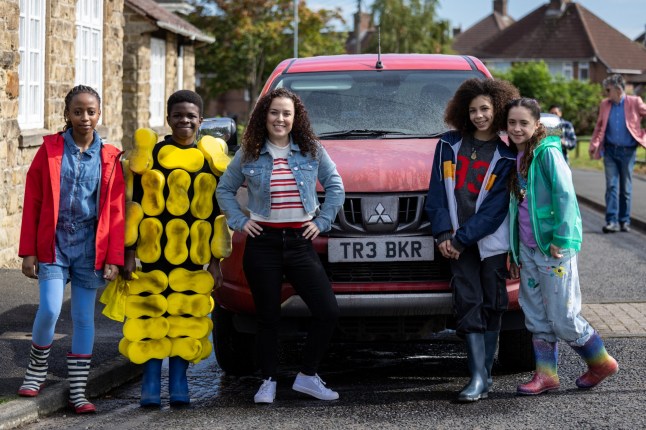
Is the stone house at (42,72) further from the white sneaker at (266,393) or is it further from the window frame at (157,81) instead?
the window frame at (157,81)

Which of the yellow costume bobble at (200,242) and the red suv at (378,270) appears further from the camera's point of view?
the red suv at (378,270)

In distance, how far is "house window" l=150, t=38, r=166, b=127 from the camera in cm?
2608

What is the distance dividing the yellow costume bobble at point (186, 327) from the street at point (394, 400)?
402 mm

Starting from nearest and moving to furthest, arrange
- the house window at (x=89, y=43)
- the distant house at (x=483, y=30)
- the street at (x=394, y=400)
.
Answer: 1. the street at (x=394, y=400)
2. the house window at (x=89, y=43)
3. the distant house at (x=483, y=30)

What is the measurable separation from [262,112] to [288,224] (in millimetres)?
627

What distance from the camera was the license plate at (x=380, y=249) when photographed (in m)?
6.56

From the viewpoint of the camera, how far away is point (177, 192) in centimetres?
637

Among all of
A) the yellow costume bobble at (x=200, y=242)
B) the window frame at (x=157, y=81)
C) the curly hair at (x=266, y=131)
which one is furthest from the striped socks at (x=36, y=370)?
the window frame at (x=157, y=81)

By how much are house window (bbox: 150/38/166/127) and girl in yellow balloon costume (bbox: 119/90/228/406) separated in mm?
19494

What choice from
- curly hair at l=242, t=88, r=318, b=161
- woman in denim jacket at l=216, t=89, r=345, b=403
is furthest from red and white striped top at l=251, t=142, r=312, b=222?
curly hair at l=242, t=88, r=318, b=161

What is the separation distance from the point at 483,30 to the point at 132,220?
344 feet

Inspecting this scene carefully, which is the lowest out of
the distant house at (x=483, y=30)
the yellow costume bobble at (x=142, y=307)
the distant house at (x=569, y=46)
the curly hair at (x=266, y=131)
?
the yellow costume bobble at (x=142, y=307)

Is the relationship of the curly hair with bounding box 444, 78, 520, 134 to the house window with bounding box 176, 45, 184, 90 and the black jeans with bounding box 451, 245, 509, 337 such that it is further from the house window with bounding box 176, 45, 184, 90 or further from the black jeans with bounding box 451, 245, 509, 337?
the house window with bounding box 176, 45, 184, 90

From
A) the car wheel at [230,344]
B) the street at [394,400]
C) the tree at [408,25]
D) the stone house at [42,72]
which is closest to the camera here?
the street at [394,400]
